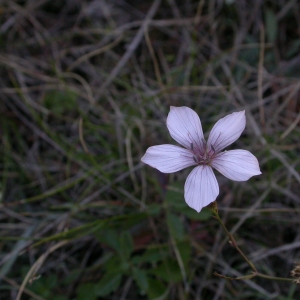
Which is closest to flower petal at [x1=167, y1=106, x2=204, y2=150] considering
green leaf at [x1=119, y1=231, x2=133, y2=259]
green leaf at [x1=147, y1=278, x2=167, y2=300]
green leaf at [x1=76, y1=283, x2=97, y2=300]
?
green leaf at [x1=119, y1=231, x2=133, y2=259]

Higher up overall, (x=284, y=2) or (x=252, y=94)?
(x=284, y=2)

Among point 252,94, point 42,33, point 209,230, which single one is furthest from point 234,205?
point 42,33

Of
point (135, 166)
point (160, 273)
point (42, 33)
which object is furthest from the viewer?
point (42, 33)

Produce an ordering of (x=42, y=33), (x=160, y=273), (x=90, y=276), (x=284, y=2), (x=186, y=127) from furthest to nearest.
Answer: (x=42, y=33) → (x=284, y=2) → (x=90, y=276) → (x=160, y=273) → (x=186, y=127)

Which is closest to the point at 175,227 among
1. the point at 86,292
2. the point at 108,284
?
the point at 108,284

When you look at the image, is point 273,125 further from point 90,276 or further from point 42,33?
point 42,33

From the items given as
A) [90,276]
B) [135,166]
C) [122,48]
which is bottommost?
[90,276]

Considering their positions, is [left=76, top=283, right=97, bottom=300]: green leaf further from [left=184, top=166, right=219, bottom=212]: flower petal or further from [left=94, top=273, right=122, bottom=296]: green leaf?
[left=184, top=166, right=219, bottom=212]: flower petal

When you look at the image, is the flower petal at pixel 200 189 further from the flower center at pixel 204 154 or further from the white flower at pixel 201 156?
the flower center at pixel 204 154
